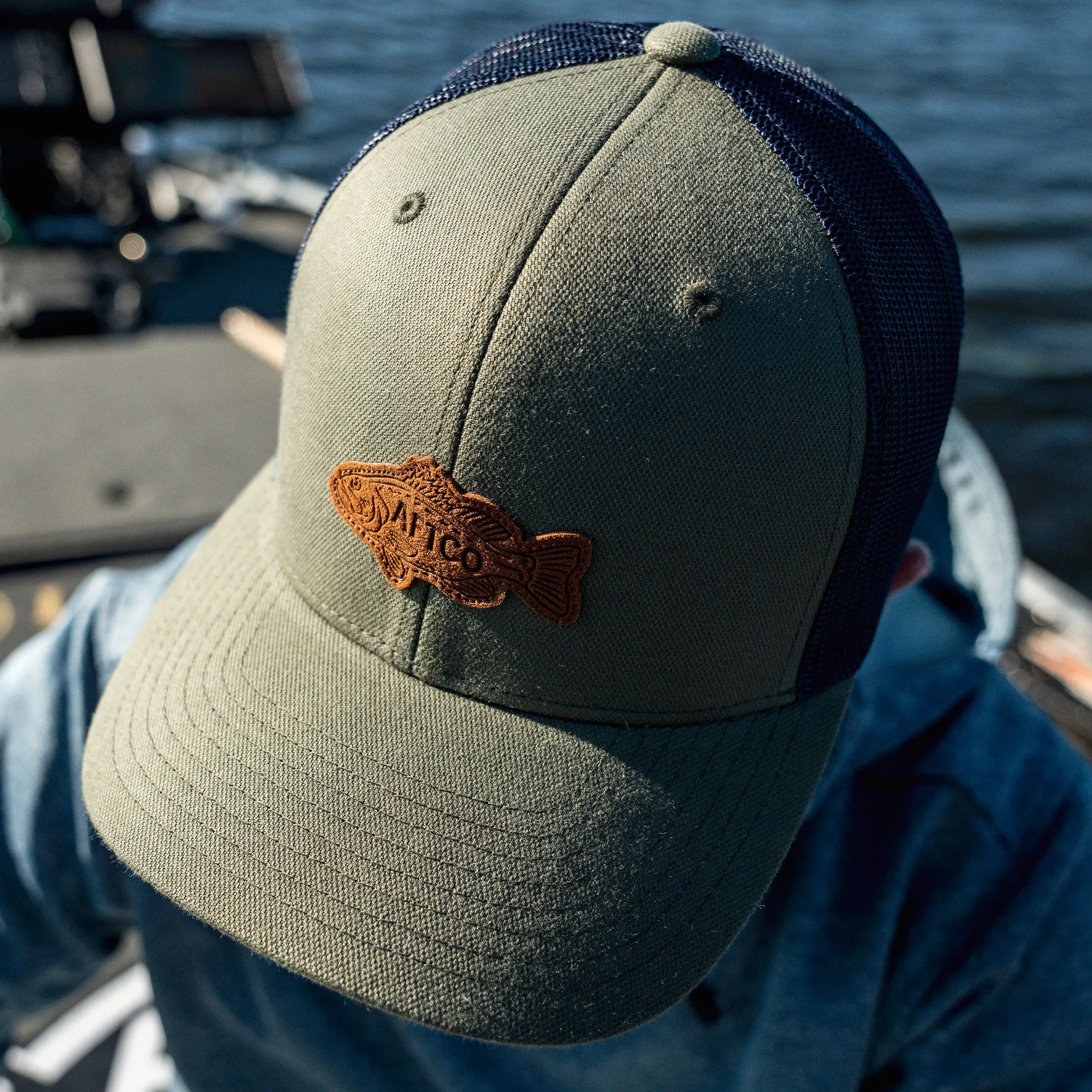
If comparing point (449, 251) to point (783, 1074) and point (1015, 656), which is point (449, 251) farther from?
point (1015, 656)

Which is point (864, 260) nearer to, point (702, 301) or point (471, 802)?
point (702, 301)

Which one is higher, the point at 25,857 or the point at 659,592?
the point at 659,592

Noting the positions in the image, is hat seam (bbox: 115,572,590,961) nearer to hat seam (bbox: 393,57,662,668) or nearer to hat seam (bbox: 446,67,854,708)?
hat seam (bbox: 446,67,854,708)

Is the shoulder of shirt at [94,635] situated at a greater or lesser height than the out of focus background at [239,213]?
greater

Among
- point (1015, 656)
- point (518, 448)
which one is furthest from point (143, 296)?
point (518, 448)

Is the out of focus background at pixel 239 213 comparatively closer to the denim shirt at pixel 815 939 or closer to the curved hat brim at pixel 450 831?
the denim shirt at pixel 815 939

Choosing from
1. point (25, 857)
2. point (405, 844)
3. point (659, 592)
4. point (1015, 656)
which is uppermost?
point (659, 592)

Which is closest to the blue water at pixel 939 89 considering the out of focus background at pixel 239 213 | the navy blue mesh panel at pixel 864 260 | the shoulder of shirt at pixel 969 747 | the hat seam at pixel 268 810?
the out of focus background at pixel 239 213

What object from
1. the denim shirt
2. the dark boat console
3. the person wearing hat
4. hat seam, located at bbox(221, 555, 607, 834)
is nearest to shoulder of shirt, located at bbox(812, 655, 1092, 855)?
the denim shirt
